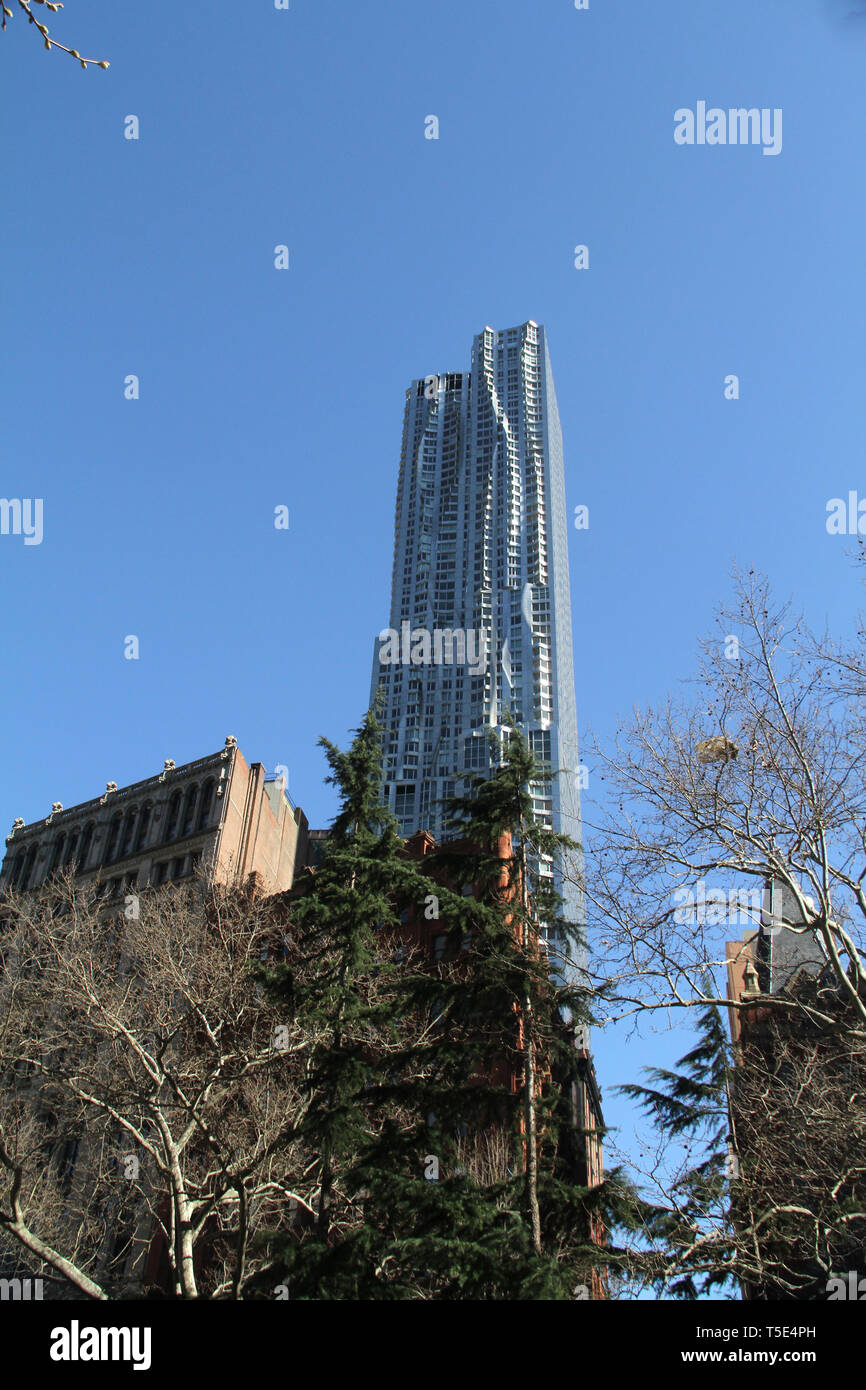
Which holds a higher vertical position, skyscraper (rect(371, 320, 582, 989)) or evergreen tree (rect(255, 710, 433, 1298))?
skyscraper (rect(371, 320, 582, 989))

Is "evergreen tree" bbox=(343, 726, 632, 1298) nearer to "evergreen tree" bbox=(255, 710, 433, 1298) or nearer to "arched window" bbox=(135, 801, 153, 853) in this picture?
"evergreen tree" bbox=(255, 710, 433, 1298)

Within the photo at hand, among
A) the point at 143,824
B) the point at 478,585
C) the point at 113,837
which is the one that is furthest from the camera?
the point at 478,585

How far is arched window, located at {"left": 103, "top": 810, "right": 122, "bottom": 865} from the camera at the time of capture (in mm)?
50153

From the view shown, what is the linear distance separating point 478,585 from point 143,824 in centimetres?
6965

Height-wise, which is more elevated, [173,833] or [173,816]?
[173,816]

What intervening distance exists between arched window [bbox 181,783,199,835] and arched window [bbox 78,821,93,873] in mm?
6592

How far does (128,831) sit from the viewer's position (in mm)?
50656

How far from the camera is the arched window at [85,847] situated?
50969mm

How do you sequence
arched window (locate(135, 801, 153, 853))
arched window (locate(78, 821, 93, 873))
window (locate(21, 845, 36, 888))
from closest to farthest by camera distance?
arched window (locate(135, 801, 153, 853)), arched window (locate(78, 821, 93, 873)), window (locate(21, 845, 36, 888))

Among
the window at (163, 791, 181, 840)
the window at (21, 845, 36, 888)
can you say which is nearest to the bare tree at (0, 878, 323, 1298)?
the window at (163, 791, 181, 840)

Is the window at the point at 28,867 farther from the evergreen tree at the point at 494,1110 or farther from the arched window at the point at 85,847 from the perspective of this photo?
the evergreen tree at the point at 494,1110

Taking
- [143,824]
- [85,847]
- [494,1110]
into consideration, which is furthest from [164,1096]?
[85,847]

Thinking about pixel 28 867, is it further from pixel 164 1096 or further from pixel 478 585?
pixel 478 585

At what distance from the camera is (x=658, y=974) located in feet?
47.2
